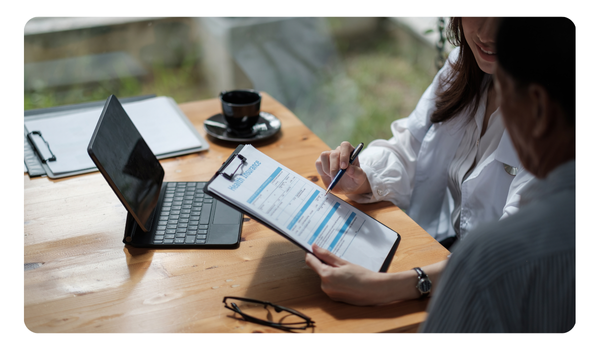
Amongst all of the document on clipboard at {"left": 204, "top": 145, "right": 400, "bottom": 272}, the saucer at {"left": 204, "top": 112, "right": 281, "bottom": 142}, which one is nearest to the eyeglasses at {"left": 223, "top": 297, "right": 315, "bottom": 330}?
the document on clipboard at {"left": 204, "top": 145, "right": 400, "bottom": 272}

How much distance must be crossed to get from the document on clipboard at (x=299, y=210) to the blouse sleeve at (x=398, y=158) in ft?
0.49

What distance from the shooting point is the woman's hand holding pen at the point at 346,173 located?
1.03 metres

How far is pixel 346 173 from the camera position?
1046 mm

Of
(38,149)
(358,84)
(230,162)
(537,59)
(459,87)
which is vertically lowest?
(358,84)

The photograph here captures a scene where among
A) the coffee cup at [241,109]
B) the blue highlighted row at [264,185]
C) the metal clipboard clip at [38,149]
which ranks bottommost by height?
the metal clipboard clip at [38,149]

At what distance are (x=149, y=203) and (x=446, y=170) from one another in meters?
0.80

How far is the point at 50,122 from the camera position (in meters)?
1.30

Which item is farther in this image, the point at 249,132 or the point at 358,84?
the point at 358,84

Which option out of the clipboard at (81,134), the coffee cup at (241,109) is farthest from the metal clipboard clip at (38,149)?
the coffee cup at (241,109)

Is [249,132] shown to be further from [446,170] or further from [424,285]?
[424,285]

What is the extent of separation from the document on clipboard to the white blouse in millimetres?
152

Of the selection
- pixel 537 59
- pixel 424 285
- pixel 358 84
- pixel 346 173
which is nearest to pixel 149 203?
pixel 346 173

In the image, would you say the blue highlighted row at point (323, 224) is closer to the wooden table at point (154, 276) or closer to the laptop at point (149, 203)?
the wooden table at point (154, 276)

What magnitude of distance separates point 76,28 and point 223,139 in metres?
1.67
